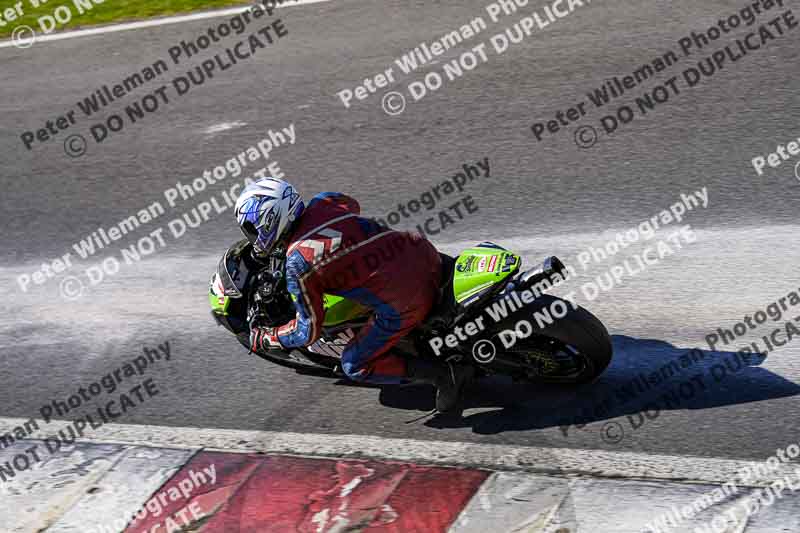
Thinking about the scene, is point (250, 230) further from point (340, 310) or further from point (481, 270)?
point (481, 270)

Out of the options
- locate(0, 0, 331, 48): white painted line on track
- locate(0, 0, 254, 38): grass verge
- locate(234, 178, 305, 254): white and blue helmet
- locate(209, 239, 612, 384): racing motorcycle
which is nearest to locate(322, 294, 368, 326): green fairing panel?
locate(209, 239, 612, 384): racing motorcycle

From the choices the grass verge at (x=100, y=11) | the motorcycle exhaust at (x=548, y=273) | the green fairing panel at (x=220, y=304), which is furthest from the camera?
the grass verge at (x=100, y=11)

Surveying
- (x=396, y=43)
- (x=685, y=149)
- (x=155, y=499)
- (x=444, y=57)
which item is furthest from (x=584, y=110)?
(x=155, y=499)

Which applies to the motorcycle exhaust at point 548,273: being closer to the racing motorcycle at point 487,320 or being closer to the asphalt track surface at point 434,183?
the racing motorcycle at point 487,320

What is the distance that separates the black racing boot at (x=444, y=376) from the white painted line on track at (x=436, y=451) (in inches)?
13.0

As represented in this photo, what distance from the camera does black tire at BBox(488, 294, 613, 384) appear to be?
5.80 m

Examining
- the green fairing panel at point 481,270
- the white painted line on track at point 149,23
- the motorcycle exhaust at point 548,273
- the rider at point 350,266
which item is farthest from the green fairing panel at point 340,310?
the white painted line on track at point 149,23

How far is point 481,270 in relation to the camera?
5785 millimetres

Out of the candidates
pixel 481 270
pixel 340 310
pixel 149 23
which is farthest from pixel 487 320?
pixel 149 23

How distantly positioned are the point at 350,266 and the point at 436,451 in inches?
48.4

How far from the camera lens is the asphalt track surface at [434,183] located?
6160 mm

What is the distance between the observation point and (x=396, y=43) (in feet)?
38.4

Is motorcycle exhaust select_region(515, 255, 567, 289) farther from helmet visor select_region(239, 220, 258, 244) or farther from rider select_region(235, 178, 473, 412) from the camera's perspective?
helmet visor select_region(239, 220, 258, 244)

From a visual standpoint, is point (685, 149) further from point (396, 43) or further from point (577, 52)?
point (396, 43)
